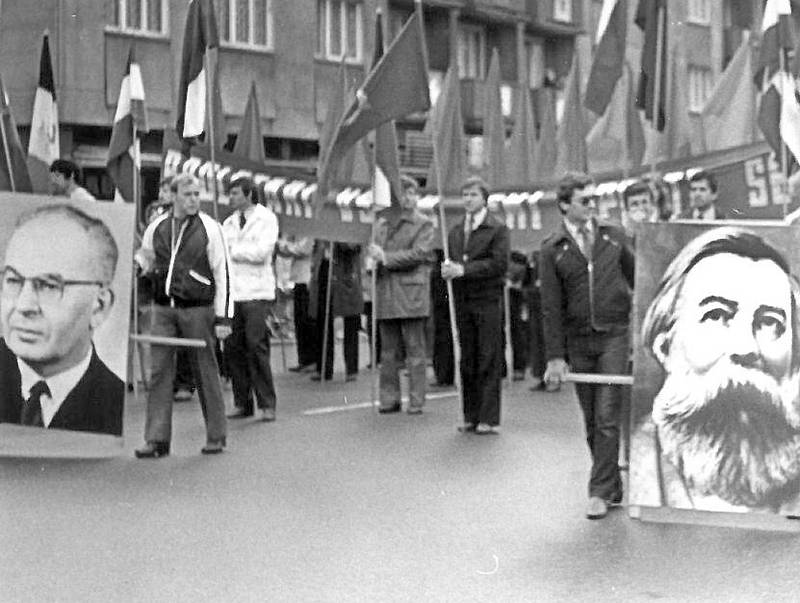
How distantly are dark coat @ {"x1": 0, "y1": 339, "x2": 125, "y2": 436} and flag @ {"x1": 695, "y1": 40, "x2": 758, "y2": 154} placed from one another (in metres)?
10.6

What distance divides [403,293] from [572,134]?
9968mm

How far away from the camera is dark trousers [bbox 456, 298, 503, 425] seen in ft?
37.6

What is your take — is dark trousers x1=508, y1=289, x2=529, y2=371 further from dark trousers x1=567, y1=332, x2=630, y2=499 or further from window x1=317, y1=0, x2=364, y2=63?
window x1=317, y1=0, x2=364, y2=63

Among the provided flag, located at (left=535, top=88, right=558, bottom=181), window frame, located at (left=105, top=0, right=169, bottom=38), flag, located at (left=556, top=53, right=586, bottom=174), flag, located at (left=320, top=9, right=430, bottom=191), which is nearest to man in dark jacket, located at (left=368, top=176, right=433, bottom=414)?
flag, located at (left=320, top=9, right=430, bottom=191)

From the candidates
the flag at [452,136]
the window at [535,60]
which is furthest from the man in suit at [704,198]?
the window at [535,60]

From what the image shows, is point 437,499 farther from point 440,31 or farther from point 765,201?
point 440,31

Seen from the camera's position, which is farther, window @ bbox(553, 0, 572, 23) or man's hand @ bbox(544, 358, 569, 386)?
window @ bbox(553, 0, 572, 23)

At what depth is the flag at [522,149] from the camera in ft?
77.8

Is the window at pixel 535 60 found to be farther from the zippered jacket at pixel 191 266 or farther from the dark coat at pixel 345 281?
the zippered jacket at pixel 191 266

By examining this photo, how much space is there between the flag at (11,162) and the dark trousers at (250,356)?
191 cm

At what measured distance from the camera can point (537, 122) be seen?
154 ft

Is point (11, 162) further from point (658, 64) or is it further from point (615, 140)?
point (615, 140)

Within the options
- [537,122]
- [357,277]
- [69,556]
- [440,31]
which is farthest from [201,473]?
[537,122]

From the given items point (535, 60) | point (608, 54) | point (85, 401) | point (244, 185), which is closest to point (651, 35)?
A: point (608, 54)
